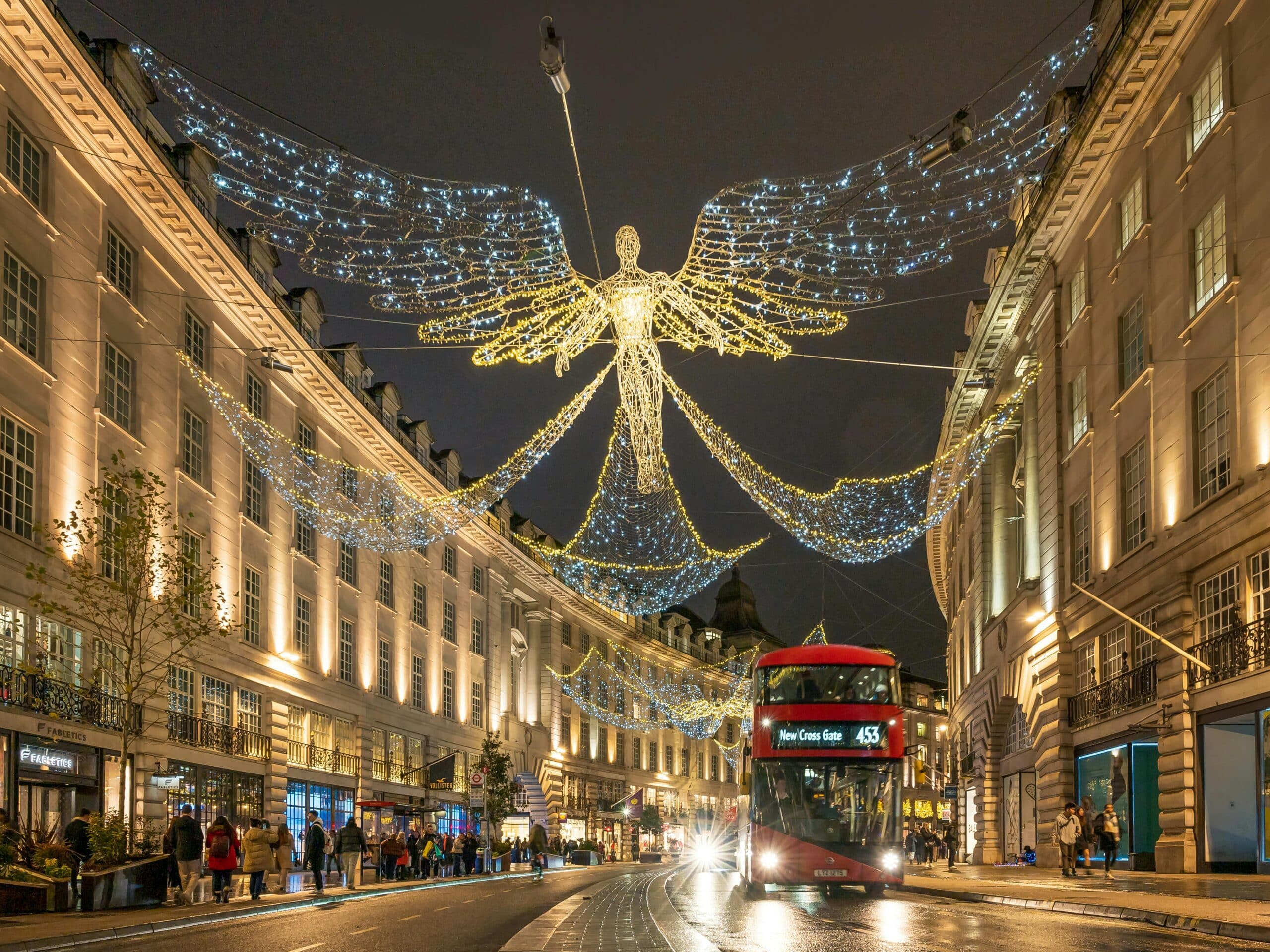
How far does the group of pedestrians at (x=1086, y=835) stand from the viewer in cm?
2761

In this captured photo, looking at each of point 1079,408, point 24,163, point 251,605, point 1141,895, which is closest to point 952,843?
point 1079,408

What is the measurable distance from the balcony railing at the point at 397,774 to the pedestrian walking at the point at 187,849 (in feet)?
79.6

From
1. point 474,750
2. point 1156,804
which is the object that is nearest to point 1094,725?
point 1156,804

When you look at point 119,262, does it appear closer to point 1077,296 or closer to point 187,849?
point 187,849

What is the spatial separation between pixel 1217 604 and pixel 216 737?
23.4 meters

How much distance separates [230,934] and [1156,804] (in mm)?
20608

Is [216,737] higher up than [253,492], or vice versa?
[253,492]

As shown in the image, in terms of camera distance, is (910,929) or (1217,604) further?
(1217,604)

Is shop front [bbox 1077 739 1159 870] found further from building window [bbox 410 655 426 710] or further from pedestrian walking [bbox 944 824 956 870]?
building window [bbox 410 655 426 710]

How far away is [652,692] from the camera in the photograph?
86.4 meters

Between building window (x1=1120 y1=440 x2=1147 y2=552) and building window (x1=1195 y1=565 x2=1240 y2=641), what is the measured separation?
2715mm

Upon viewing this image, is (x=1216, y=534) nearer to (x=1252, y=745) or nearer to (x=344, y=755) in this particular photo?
(x=1252, y=745)

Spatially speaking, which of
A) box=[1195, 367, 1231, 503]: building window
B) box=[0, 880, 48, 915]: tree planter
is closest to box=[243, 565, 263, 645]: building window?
box=[0, 880, 48, 915]: tree planter

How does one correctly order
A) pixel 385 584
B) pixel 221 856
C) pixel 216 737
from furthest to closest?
pixel 385 584 → pixel 216 737 → pixel 221 856
